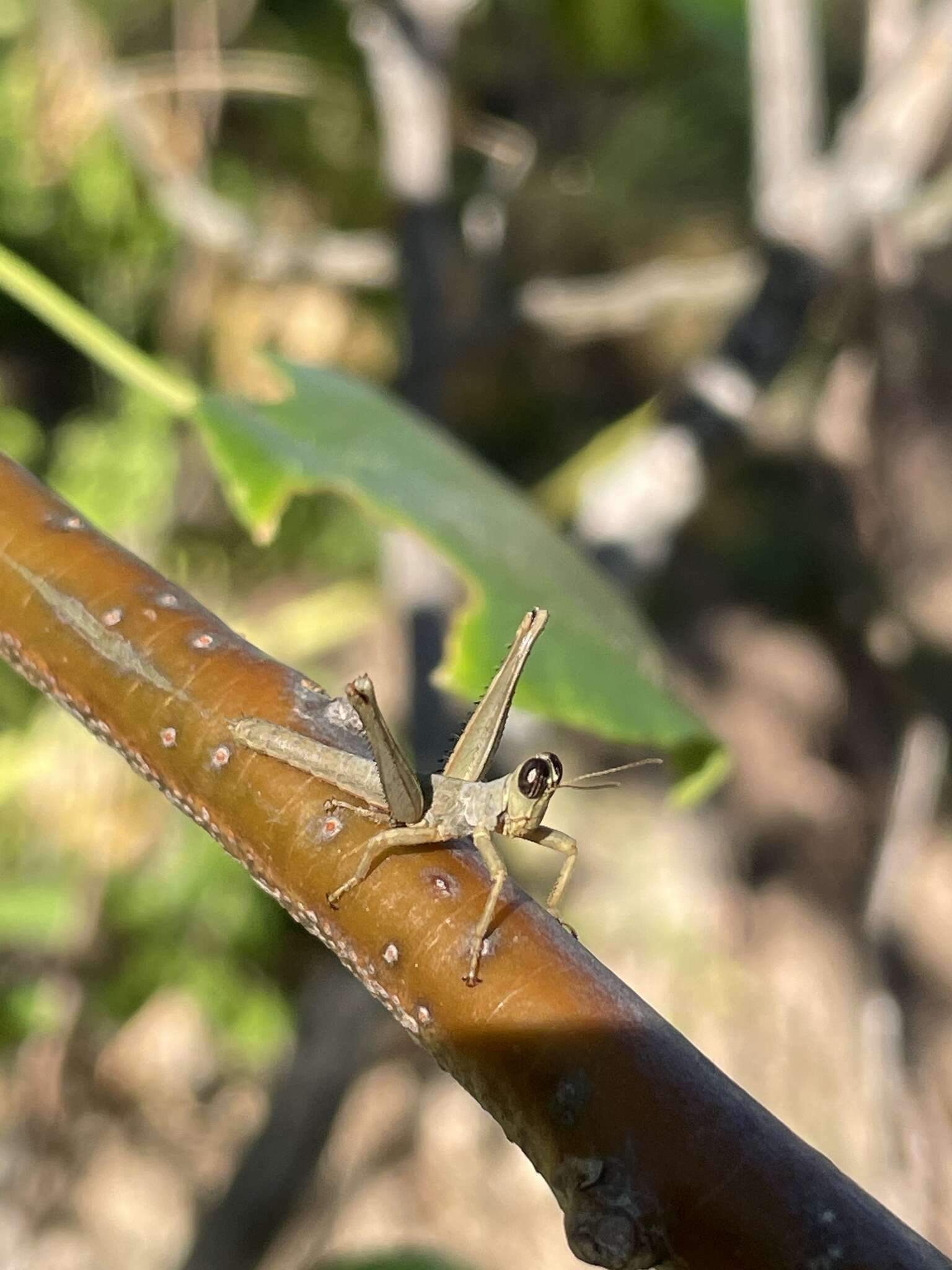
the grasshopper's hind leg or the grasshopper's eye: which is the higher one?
the grasshopper's hind leg

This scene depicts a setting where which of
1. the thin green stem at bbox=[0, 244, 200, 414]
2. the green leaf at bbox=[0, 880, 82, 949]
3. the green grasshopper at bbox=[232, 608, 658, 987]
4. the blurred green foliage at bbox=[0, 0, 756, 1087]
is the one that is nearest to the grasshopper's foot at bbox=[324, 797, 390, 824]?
the green grasshopper at bbox=[232, 608, 658, 987]

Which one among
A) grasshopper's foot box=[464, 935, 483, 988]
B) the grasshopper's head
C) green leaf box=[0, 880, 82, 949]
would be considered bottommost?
green leaf box=[0, 880, 82, 949]

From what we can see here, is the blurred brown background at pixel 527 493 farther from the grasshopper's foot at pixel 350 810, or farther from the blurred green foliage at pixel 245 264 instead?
the grasshopper's foot at pixel 350 810

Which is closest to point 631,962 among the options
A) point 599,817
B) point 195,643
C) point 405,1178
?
point 599,817

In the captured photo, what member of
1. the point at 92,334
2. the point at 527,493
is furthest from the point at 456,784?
the point at 527,493

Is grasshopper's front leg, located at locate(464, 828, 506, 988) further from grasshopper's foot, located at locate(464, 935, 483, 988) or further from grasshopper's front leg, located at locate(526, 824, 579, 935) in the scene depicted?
grasshopper's front leg, located at locate(526, 824, 579, 935)

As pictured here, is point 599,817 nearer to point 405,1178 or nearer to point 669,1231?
point 405,1178

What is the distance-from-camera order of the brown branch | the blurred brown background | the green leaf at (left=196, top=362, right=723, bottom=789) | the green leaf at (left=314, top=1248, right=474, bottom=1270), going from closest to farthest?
the brown branch < the green leaf at (left=196, top=362, right=723, bottom=789) < the green leaf at (left=314, top=1248, right=474, bottom=1270) < the blurred brown background

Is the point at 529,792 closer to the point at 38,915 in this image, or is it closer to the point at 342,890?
the point at 342,890
